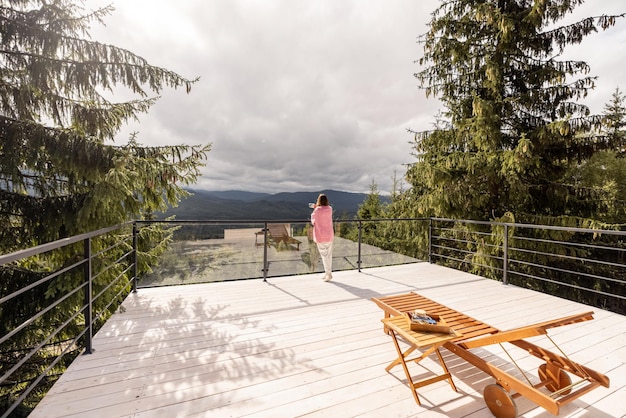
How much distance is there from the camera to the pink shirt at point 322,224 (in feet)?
17.5

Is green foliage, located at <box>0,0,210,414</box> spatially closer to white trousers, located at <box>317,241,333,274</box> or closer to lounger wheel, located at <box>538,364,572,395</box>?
white trousers, located at <box>317,241,333,274</box>

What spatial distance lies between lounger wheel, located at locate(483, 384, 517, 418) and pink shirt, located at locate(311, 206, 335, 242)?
3.56 meters

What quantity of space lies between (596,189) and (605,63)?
127 inches

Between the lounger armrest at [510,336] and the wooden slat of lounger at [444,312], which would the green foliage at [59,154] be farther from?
the lounger armrest at [510,336]

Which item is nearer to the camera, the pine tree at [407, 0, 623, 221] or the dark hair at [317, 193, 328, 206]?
the dark hair at [317, 193, 328, 206]

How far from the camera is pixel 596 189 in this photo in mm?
7367

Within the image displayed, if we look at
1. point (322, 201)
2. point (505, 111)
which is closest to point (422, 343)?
point (322, 201)

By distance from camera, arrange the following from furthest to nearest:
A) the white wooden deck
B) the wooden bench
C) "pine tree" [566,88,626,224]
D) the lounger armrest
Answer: "pine tree" [566,88,626,224] < the white wooden deck < the lounger armrest < the wooden bench

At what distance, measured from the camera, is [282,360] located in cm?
263

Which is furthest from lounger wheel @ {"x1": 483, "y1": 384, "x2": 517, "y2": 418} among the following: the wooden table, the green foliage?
the green foliage

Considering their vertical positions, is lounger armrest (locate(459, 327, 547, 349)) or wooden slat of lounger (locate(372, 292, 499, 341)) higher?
lounger armrest (locate(459, 327, 547, 349))

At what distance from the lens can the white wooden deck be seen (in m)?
2.02

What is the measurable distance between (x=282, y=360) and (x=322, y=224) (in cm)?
298

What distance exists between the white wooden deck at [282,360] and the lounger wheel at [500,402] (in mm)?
100
